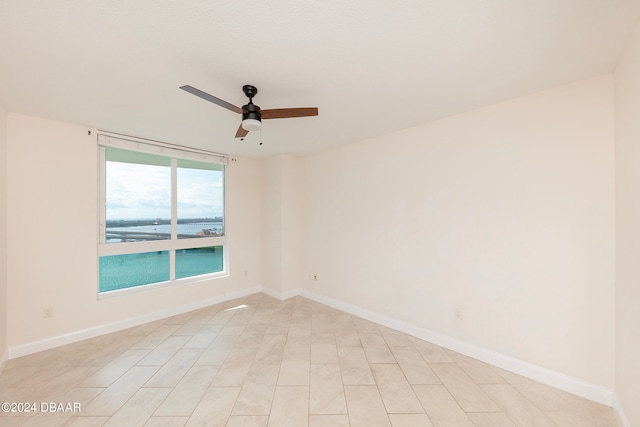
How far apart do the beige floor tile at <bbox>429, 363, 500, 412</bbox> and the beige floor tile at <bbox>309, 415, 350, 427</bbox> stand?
35.3 inches

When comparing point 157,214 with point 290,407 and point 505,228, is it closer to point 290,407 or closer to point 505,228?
point 290,407

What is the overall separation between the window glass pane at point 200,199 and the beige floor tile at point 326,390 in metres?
2.86

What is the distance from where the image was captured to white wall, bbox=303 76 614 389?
6.10ft

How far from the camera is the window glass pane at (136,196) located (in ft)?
10.3

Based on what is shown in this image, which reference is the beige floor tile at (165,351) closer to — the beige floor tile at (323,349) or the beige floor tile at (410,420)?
the beige floor tile at (323,349)

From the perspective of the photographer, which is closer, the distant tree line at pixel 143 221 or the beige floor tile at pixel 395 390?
the beige floor tile at pixel 395 390

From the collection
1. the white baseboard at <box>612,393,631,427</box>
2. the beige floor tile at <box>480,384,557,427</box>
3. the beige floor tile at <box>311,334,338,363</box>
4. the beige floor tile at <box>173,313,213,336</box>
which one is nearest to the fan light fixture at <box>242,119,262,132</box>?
the beige floor tile at <box>311,334,338,363</box>

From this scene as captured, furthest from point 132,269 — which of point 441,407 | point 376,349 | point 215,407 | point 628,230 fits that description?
point 628,230

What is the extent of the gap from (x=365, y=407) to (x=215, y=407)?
1115mm

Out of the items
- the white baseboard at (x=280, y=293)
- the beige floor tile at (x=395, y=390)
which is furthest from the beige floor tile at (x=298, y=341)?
the white baseboard at (x=280, y=293)

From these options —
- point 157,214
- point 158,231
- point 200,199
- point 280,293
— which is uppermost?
point 200,199

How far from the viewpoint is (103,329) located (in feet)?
9.55

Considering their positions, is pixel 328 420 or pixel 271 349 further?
pixel 271 349

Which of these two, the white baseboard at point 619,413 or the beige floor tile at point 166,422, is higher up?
the white baseboard at point 619,413
